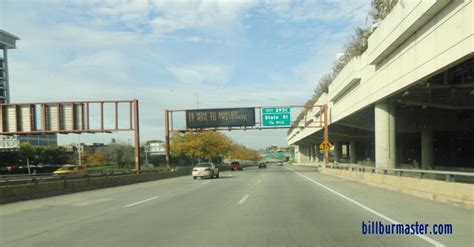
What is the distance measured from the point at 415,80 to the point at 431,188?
7.25m

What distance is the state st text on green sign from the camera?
5762 centimetres

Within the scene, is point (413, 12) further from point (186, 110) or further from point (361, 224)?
point (186, 110)

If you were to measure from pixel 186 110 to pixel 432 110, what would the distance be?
91.1 ft

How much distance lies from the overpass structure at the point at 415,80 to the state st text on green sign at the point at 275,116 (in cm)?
512

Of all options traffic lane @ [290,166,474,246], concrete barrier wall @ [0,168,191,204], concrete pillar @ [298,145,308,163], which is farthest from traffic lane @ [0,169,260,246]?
concrete pillar @ [298,145,308,163]

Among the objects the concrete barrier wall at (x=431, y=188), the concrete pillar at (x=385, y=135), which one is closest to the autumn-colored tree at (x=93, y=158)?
the concrete pillar at (x=385, y=135)

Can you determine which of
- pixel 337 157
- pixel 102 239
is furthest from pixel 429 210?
pixel 337 157

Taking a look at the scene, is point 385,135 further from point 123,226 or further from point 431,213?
point 123,226

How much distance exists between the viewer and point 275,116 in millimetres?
57781

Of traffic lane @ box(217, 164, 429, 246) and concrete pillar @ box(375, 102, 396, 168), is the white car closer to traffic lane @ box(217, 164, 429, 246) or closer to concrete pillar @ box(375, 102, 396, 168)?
concrete pillar @ box(375, 102, 396, 168)

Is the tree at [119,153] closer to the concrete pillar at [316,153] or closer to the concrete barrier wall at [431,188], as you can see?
the concrete pillar at [316,153]

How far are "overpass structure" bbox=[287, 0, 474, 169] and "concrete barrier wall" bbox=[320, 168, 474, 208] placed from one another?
4689 mm

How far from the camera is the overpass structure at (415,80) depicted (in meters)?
19.0

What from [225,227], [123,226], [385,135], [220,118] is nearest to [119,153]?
[220,118]
